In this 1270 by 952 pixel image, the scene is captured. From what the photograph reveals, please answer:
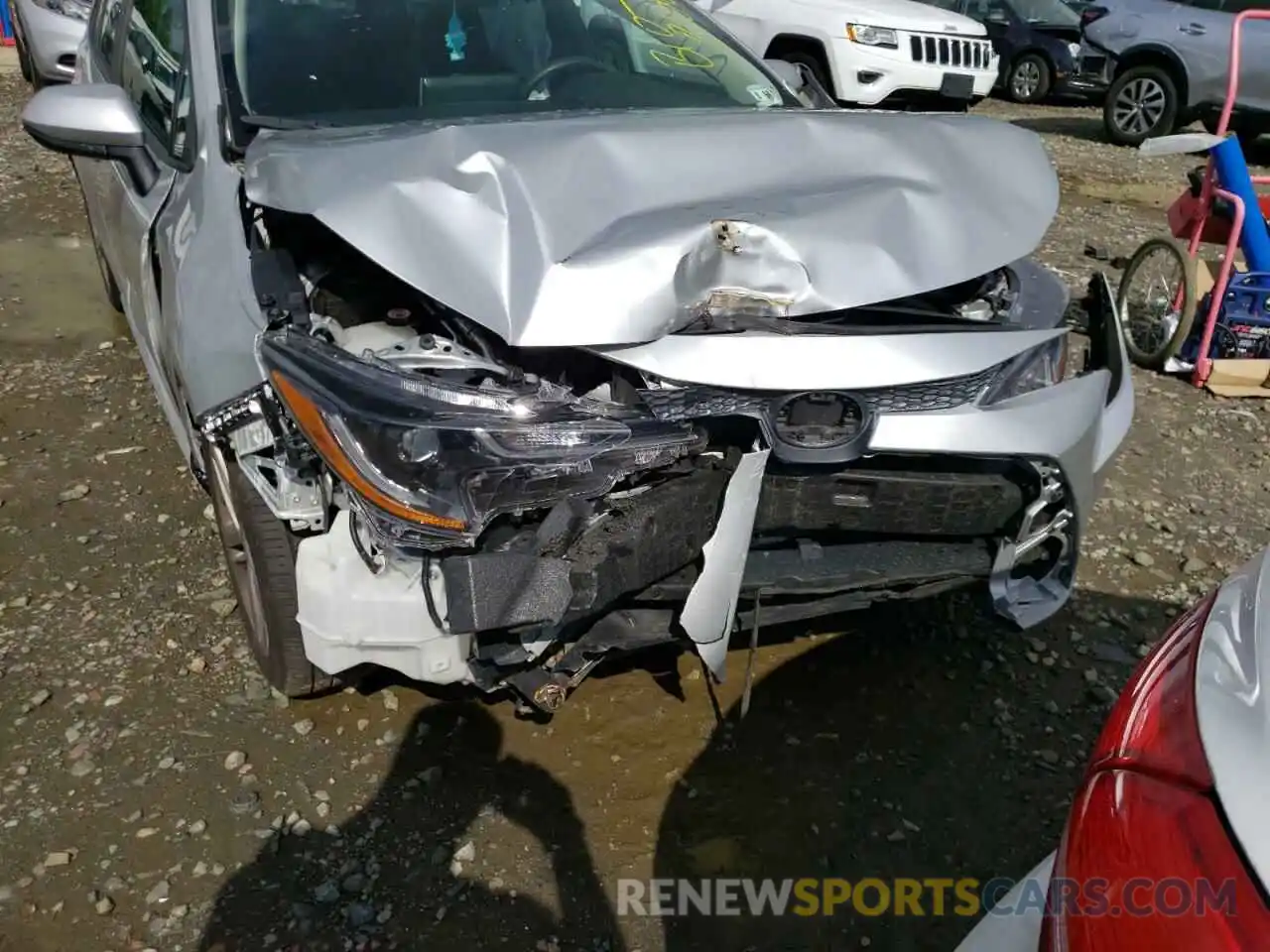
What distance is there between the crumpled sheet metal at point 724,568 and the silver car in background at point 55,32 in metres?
6.99

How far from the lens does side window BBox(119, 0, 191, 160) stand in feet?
8.63

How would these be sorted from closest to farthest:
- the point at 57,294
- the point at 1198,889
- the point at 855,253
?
1. the point at 1198,889
2. the point at 855,253
3. the point at 57,294

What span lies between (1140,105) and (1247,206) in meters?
6.15

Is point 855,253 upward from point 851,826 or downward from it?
upward

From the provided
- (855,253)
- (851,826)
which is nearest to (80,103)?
(855,253)

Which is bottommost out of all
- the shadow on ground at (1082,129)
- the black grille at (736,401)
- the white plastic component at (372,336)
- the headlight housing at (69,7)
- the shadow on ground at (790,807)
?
the shadow on ground at (1082,129)

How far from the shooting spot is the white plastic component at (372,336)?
213 cm

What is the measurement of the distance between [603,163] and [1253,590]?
142 centimetres

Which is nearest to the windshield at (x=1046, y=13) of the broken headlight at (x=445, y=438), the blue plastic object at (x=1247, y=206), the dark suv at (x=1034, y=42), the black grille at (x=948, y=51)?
the dark suv at (x=1034, y=42)

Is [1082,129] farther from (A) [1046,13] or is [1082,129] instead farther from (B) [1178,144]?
(B) [1178,144]

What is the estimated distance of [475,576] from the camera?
184cm

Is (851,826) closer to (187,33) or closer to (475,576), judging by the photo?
(475,576)

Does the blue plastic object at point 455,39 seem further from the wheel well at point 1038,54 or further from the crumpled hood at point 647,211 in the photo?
the wheel well at point 1038,54

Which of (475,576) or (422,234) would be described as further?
(422,234)
